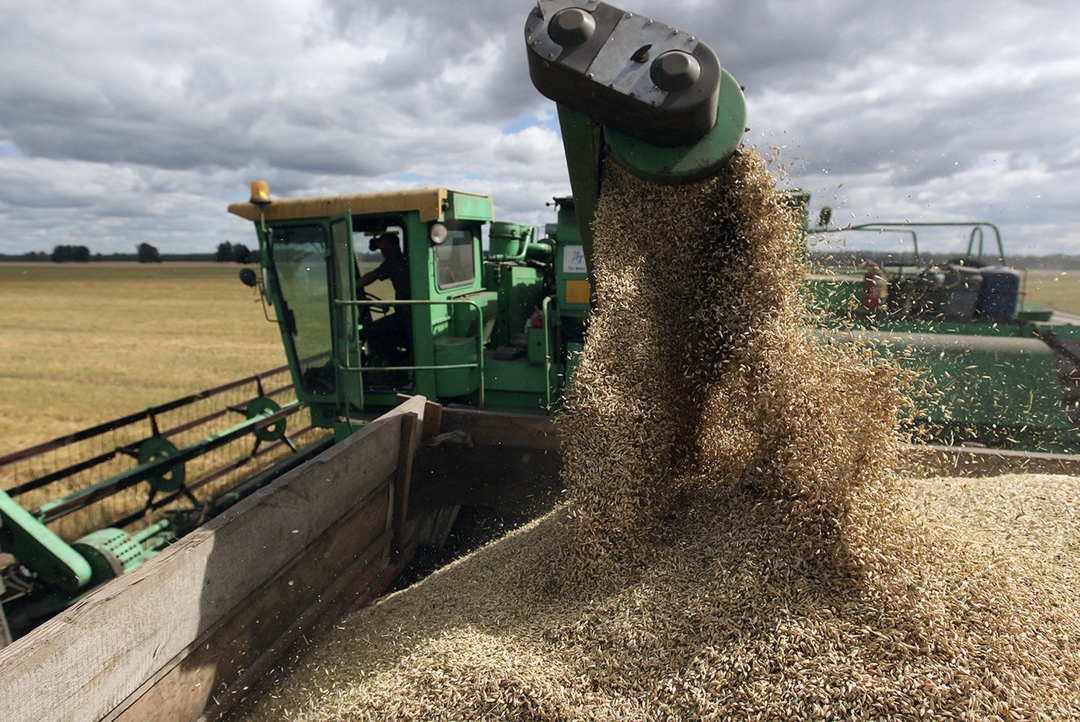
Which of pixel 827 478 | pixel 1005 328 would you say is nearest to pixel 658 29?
pixel 827 478

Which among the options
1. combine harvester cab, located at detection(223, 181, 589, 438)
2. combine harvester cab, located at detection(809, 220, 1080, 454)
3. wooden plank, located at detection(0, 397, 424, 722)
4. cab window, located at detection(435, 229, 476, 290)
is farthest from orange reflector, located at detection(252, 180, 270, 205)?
combine harvester cab, located at detection(809, 220, 1080, 454)

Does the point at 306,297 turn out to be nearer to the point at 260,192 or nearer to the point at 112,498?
the point at 260,192

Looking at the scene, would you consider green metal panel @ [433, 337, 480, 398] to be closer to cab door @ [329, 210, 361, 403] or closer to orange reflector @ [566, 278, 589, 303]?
A: cab door @ [329, 210, 361, 403]

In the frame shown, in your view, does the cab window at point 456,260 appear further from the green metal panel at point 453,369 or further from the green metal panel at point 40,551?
the green metal panel at point 40,551

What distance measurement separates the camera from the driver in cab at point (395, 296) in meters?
4.80

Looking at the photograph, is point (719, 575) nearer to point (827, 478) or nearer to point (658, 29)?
point (827, 478)

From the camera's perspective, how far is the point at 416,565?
378 centimetres

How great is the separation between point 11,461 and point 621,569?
3980mm

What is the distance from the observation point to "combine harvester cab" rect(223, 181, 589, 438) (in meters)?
4.54

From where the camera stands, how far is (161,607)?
6.47 feet

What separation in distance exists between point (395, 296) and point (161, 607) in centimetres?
320

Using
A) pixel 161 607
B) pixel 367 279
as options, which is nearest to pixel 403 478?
pixel 161 607

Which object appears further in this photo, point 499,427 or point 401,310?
point 401,310

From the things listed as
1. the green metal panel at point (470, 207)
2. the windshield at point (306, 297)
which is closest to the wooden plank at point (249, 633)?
the windshield at point (306, 297)
